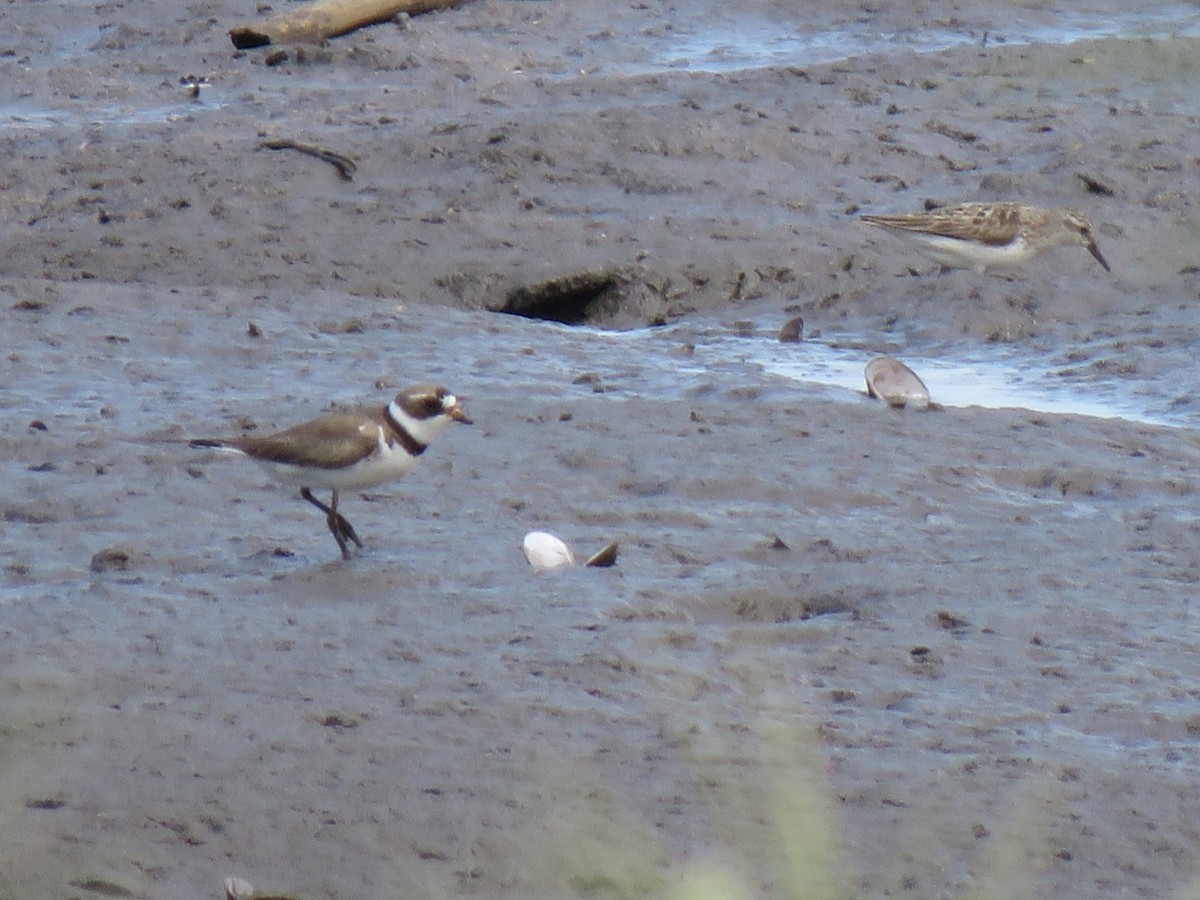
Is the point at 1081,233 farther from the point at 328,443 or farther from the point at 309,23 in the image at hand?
the point at 309,23

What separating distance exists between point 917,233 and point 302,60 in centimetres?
488

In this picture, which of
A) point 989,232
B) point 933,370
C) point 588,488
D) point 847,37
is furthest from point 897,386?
point 847,37

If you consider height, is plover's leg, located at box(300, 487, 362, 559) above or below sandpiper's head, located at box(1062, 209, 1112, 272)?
above

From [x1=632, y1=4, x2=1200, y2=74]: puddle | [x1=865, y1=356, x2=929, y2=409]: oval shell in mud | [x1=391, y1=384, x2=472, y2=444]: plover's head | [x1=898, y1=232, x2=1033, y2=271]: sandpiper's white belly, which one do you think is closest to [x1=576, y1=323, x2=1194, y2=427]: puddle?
[x1=865, y1=356, x2=929, y2=409]: oval shell in mud

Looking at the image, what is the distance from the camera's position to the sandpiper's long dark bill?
19.5 ft

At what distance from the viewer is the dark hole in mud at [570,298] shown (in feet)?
31.8

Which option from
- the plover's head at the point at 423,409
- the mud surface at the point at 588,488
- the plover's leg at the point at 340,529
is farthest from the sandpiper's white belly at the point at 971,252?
the plover's leg at the point at 340,529

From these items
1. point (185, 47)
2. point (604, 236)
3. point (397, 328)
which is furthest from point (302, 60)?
point (397, 328)

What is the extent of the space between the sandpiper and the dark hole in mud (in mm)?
1396

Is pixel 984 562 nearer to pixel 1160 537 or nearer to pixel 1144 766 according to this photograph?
pixel 1160 537

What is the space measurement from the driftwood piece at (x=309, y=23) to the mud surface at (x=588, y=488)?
0.54ft

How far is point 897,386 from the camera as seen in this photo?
25.5 feet

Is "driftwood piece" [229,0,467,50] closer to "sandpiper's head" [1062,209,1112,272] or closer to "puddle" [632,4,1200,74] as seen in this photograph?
"puddle" [632,4,1200,74]

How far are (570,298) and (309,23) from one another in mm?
4127
